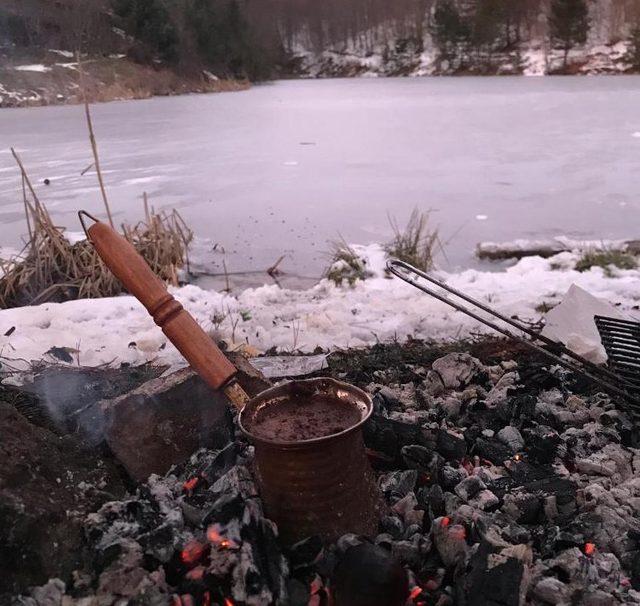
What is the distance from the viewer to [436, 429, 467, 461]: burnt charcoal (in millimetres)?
1988

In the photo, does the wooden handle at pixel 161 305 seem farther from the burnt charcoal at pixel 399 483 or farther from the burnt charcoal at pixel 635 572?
the burnt charcoal at pixel 635 572

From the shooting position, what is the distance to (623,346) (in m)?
2.49

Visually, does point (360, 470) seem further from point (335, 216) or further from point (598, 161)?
point (598, 161)

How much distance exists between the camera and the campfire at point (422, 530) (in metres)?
1.44

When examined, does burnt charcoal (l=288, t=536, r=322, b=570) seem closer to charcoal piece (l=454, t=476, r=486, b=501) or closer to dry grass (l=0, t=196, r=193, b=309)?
charcoal piece (l=454, t=476, r=486, b=501)

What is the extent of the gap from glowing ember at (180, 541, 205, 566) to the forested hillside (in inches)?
280

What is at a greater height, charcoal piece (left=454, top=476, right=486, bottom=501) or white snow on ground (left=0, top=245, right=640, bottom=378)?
charcoal piece (left=454, top=476, right=486, bottom=501)

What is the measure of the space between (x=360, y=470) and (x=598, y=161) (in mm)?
7201

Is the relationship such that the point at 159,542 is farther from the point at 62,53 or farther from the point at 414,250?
the point at 62,53

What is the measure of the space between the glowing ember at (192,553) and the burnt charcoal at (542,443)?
112cm

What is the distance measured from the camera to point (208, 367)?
5.59ft

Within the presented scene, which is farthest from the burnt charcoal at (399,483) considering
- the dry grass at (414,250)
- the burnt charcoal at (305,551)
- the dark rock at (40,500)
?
the dry grass at (414,250)

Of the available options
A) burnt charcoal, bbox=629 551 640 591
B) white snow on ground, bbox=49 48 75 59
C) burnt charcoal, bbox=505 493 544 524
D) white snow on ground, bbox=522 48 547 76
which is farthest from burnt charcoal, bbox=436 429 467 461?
white snow on ground, bbox=522 48 547 76

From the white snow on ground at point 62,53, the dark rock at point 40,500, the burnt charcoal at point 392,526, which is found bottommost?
the burnt charcoal at point 392,526
